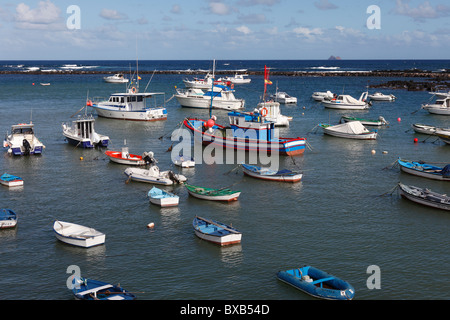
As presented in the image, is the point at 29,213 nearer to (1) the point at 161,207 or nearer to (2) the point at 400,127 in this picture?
(1) the point at 161,207

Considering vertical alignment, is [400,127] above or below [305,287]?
above

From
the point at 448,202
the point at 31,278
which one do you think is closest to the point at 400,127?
the point at 448,202

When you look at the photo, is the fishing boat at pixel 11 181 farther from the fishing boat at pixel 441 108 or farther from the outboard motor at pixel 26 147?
the fishing boat at pixel 441 108

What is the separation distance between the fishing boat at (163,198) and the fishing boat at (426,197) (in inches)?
599

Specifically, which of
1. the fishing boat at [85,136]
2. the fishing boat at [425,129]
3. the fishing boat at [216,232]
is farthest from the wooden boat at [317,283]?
the fishing boat at [425,129]

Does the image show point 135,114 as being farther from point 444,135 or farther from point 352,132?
point 444,135

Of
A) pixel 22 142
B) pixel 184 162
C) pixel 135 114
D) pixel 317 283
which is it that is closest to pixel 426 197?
pixel 317 283

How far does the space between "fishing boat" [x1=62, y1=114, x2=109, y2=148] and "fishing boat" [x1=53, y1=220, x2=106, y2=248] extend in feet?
78.1

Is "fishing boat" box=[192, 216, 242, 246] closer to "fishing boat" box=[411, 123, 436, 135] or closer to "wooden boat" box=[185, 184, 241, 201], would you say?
"wooden boat" box=[185, 184, 241, 201]

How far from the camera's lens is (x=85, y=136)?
50.6m

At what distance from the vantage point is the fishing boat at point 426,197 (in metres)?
30.6
